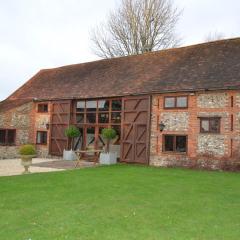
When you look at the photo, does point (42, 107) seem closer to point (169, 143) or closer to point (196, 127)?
point (169, 143)

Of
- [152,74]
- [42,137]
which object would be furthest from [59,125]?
[152,74]

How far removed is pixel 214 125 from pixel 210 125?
205mm

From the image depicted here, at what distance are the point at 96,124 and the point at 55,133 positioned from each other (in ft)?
11.7

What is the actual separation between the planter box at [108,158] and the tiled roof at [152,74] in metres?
3.44

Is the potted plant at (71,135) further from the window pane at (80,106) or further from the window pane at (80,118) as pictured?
the window pane at (80,106)

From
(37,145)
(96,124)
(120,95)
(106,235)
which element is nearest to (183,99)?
(120,95)

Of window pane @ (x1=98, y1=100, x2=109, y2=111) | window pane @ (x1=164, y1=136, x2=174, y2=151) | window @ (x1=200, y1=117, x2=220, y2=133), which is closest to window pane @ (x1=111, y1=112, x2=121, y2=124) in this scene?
window pane @ (x1=98, y1=100, x2=109, y2=111)

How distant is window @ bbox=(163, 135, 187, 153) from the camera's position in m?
20.3

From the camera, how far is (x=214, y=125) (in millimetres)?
19359

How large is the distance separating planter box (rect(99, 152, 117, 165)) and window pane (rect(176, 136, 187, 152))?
3709mm

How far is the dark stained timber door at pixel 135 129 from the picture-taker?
21.7 meters

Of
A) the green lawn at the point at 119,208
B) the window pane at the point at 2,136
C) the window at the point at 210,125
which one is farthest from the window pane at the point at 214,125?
the window pane at the point at 2,136

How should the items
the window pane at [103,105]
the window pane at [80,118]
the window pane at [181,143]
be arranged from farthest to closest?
the window pane at [80,118]
the window pane at [103,105]
the window pane at [181,143]

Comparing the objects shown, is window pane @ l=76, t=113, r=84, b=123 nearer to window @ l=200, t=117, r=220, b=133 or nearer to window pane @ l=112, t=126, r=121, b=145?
window pane @ l=112, t=126, r=121, b=145
